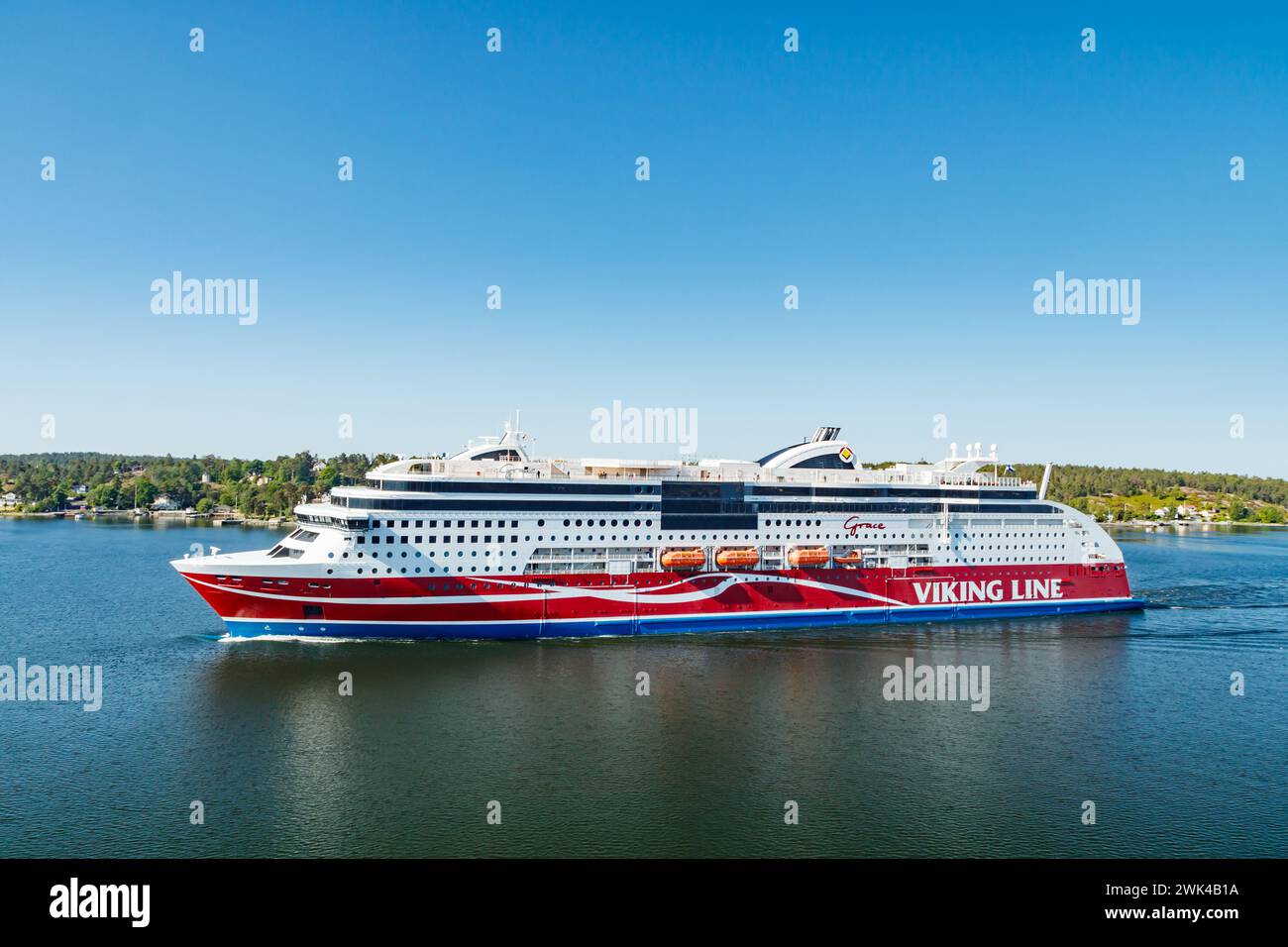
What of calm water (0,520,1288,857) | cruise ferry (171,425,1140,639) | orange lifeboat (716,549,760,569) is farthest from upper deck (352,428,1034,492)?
calm water (0,520,1288,857)

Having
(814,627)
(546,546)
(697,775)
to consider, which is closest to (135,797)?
(697,775)

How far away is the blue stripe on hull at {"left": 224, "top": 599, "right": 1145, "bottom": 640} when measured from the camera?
29.4 m

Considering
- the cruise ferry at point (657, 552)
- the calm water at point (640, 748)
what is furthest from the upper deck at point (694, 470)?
the calm water at point (640, 748)

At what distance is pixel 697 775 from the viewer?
19.2 metres

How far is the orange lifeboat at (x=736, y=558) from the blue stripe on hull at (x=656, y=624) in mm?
2238

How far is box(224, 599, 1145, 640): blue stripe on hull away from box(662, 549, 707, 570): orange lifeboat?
7.00ft

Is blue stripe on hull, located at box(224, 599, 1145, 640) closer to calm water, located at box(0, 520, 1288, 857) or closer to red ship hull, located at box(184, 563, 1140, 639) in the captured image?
red ship hull, located at box(184, 563, 1140, 639)

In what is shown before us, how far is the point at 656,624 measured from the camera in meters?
32.9

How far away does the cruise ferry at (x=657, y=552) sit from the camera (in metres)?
29.4

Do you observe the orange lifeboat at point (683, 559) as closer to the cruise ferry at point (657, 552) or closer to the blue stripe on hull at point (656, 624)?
the cruise ferry at point (657, 552)

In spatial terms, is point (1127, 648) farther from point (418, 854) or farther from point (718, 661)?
point (418, 854)

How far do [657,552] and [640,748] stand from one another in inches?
528

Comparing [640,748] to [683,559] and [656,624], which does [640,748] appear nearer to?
[656,624]

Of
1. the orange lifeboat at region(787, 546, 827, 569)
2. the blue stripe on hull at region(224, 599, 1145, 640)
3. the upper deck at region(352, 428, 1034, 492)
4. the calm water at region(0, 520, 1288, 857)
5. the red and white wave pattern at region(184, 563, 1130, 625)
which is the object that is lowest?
the calm water at region(0, 520, 1288, 857)
